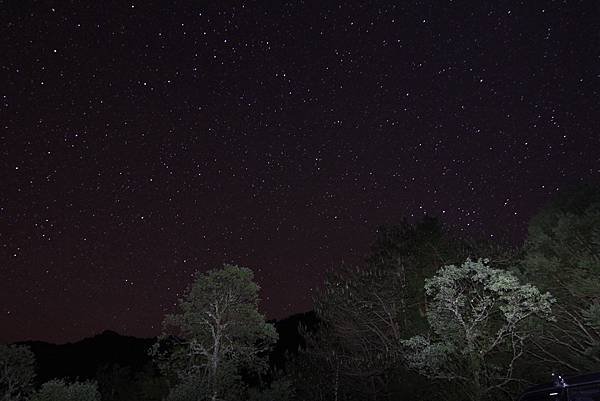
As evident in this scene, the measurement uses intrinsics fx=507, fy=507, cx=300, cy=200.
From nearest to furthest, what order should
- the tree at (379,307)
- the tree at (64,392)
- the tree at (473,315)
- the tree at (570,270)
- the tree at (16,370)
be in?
the tree at (473,315), the tree at (570,270), the tree at (64,392), the tree at (16,370), the tree at (379,307)

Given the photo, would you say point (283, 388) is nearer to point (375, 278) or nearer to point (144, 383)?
point (375, 278)

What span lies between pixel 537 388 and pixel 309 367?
26782 mm

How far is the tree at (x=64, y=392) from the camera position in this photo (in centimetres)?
1859

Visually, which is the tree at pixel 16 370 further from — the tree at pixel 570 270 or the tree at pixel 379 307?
the tree at pixel 570 270

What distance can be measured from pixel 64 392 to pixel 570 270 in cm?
1801

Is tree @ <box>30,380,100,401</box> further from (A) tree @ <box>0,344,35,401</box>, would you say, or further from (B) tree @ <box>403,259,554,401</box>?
(B) tree @ <box>403,259,554,401</box>

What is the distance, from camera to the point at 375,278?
1086 inches

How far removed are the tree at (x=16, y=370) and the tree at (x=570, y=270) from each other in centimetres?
2163

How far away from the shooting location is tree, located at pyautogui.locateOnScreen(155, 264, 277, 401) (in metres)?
19.1

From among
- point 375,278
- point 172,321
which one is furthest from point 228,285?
point 375,278

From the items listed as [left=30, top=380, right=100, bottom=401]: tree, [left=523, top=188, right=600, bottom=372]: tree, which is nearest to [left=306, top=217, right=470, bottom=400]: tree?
[left=523, top=188, right=600, bottom=372]: tree

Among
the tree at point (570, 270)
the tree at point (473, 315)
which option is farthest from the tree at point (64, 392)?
the tree at point (570, 270)

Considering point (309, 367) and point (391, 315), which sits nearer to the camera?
point (391, 315)

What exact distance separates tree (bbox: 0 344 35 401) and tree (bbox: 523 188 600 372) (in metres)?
21.6
